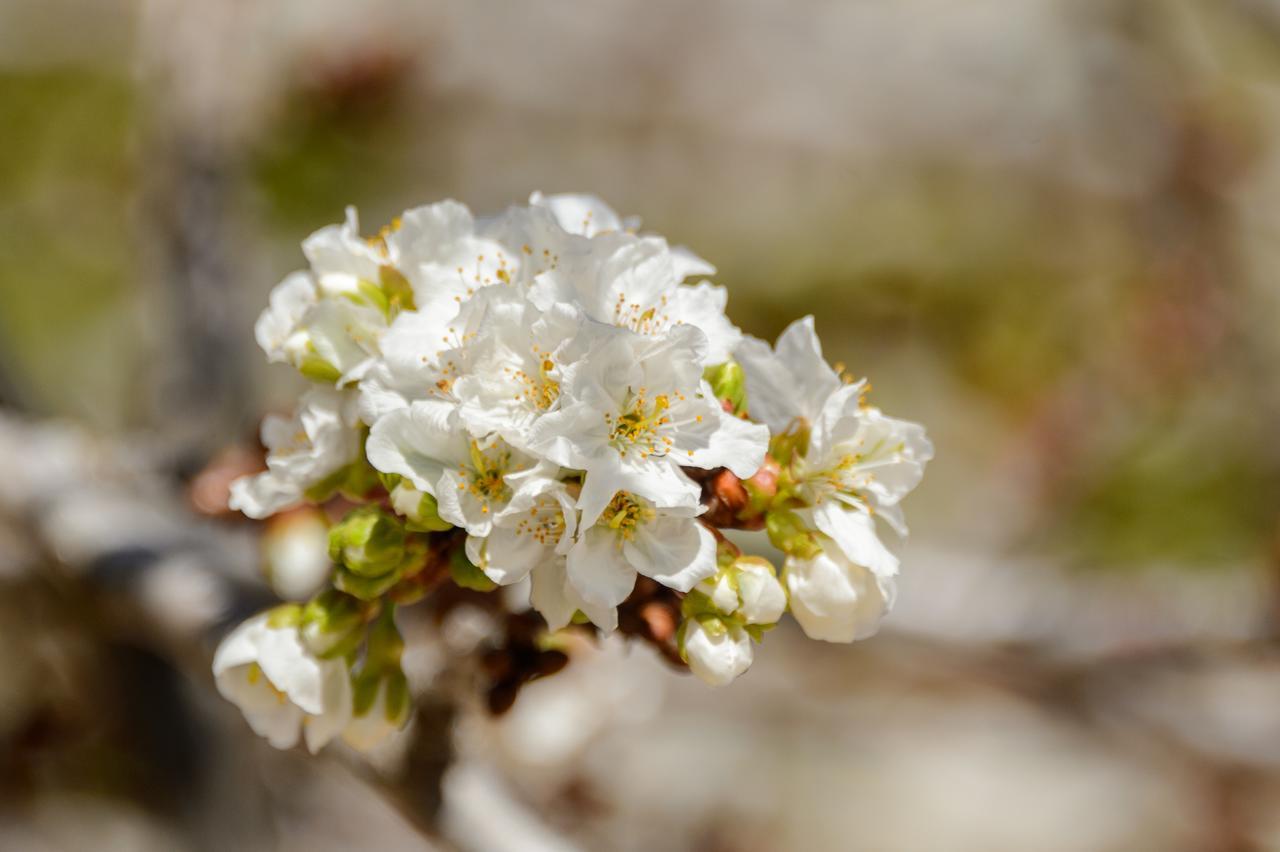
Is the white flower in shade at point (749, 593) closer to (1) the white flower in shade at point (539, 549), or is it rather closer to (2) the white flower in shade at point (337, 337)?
(1) the white flower in shade at point (539, 549)

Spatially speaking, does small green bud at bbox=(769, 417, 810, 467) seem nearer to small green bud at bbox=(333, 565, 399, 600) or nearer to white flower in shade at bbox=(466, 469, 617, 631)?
white flower in shade at bbox=(466, 469, 617, 631)

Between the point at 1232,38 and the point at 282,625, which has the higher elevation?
the point at 1232,38

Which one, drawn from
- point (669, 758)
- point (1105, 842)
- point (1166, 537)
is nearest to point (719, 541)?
point (669, 758)

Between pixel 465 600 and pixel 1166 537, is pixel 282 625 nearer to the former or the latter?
pixel 465 600

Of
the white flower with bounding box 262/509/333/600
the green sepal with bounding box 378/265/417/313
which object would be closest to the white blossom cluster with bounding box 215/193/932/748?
the green sepal with bounding box 378/265/417/313

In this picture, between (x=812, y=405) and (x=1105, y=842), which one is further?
(x=1105, y=842)

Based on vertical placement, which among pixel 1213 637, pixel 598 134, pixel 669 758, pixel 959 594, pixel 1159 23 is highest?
pixel 1159 23

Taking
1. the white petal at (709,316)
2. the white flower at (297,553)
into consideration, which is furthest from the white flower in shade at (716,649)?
the white flower at (297,553)
